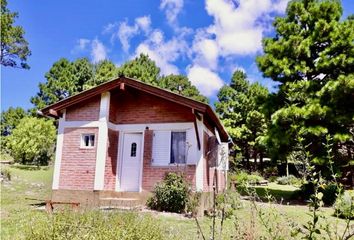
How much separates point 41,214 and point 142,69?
1285 inches

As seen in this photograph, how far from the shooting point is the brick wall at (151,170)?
43.2ft

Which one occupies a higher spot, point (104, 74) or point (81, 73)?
point (81, 73)

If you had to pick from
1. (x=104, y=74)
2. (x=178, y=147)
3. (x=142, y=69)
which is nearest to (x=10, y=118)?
(x=104, y=74)

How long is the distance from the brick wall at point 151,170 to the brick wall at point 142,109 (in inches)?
32.2

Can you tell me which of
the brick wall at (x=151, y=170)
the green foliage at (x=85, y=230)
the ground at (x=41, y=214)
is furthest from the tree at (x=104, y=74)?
the green foliage at (x=85, y=230)

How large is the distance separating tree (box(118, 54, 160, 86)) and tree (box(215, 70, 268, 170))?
965cm

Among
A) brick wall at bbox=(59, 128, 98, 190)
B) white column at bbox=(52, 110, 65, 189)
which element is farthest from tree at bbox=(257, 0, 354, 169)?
white column at bbox=(52, 110, 65, 189)

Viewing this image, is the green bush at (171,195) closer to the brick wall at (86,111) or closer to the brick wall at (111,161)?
the brick wall at (111,161)

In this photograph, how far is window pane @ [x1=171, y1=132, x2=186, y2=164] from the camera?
13.8 meters

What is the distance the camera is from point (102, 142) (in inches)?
551

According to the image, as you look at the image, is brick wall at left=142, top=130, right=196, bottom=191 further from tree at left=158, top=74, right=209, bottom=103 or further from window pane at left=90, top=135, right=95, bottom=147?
tree at left=158, top=74, right=209, bottom=103

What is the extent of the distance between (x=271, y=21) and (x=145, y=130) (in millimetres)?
12644

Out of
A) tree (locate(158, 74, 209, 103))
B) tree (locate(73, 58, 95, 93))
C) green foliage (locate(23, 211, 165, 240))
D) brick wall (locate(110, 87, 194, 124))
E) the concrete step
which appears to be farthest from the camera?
tree (locate(158, 74, 209, 103))

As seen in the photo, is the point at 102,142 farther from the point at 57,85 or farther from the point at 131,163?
the point at 57,85
